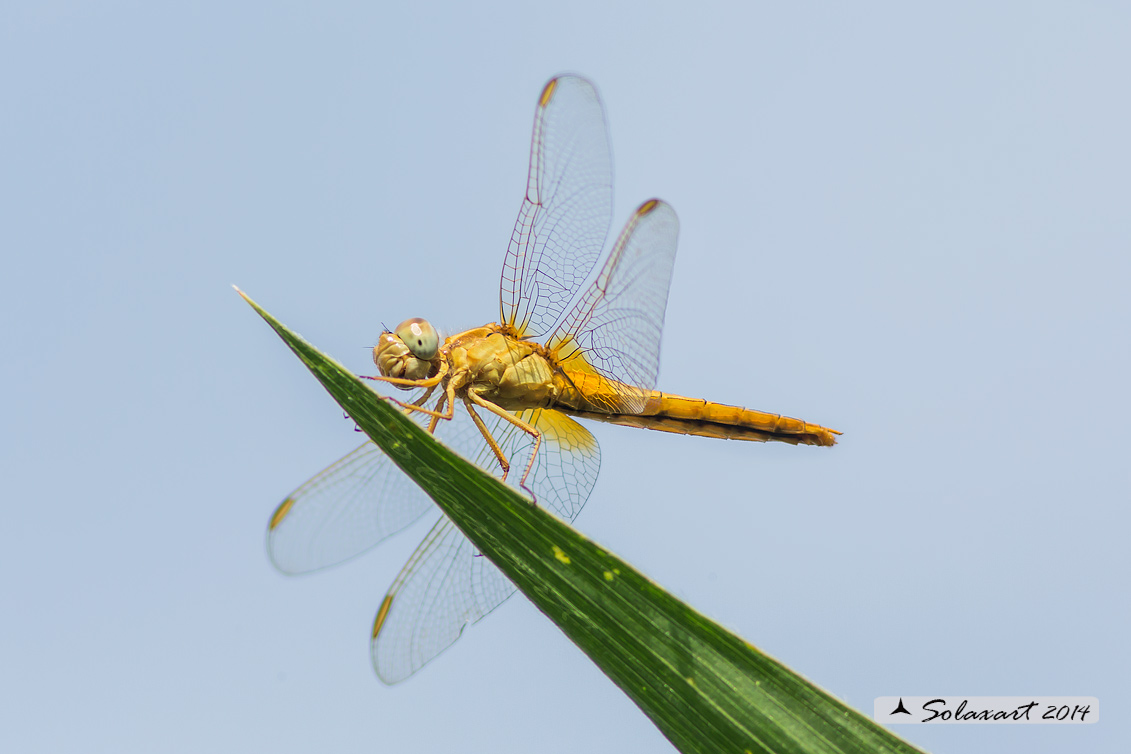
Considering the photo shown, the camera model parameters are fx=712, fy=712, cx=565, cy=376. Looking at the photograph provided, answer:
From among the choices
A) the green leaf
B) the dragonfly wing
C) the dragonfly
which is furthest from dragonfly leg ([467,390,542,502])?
the green leaf

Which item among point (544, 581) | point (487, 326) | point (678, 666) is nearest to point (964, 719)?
point (678, 666)

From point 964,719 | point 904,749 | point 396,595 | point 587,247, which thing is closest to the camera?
point 904,749

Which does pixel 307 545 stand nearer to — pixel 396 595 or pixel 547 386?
pixel 396 595

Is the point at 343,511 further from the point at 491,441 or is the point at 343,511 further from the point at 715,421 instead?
the point at 715,421

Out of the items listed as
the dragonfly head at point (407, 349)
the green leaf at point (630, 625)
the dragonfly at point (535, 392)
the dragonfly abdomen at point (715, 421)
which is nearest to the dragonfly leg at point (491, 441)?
the dragonfly at point (535, 392)

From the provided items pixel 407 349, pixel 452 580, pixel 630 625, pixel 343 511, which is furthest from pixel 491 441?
pixel 630 625

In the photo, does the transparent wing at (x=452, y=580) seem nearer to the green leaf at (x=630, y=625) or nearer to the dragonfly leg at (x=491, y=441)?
the dragonfly leg at (x=491, y=441)

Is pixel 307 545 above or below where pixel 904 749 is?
above

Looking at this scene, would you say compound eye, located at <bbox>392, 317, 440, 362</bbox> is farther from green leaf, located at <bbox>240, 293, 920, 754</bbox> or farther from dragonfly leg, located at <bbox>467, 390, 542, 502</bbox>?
green leaf, located at <bbox>240, 293, 920, 754</bbox>
